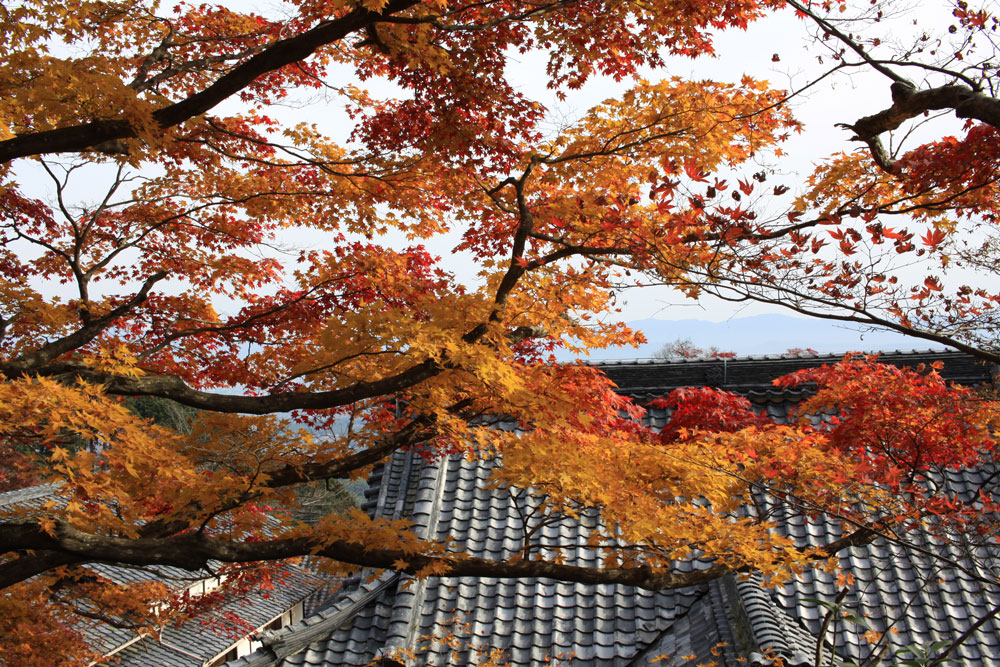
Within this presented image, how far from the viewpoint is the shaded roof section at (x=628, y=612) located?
5.92m

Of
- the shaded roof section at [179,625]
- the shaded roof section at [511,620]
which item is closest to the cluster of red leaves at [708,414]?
the shaded roof section at [511,620]

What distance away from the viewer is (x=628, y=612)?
668 centimetres

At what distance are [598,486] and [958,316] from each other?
97.8 inches

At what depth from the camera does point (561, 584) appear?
23.5ft

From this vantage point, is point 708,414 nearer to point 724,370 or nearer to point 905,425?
point 724,370

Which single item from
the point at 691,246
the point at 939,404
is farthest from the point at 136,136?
the point at 939,404

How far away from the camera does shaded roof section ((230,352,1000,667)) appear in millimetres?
5922

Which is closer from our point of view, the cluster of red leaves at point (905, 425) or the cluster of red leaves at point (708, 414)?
the cluster of red leaves at point (905, 425)

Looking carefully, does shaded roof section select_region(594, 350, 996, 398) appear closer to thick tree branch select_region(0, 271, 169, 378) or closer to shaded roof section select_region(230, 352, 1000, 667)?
shaded roof section select_region(230, 352, 1000, 667)

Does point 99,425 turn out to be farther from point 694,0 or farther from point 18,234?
point 694,0

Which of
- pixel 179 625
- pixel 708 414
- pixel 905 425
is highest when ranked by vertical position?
pixel 708 414

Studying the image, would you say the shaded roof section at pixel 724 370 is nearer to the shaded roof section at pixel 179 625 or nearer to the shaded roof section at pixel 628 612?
the shaded roof section at pixel 628 612

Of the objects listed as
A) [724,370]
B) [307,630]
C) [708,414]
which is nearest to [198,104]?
[307,630]

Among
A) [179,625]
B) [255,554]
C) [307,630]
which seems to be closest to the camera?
[255,554]
